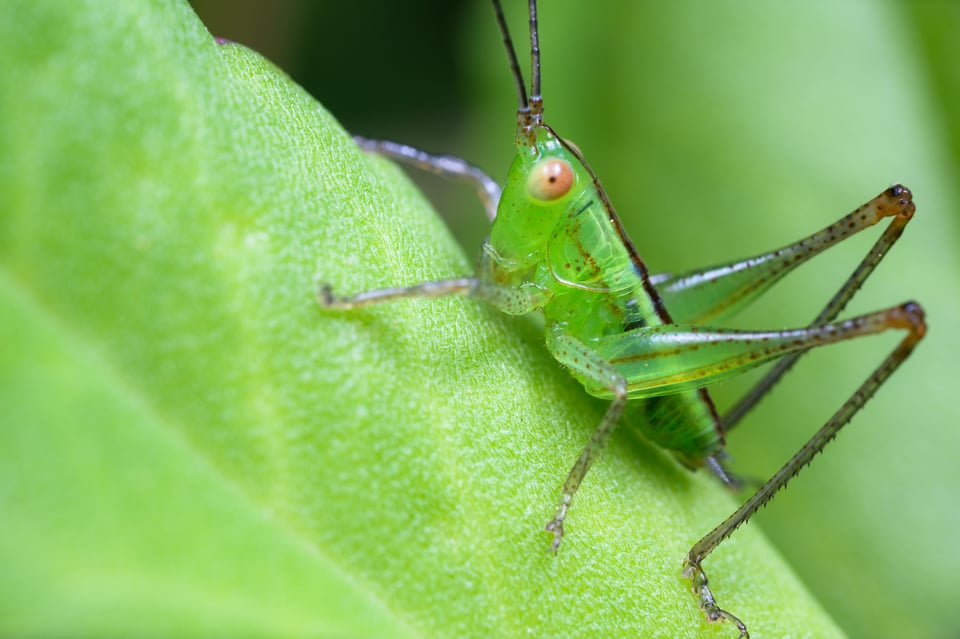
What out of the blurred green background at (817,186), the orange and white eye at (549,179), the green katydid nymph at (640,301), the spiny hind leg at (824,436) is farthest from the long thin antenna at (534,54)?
the spiny hind leg at (824,436)

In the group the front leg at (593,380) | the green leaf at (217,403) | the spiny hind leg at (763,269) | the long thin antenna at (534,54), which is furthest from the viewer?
the spiny hind leg at (763,269)


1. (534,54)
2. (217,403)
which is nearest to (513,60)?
(534,54)

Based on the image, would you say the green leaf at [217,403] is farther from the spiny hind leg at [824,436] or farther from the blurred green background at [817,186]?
the blurred green background at [817,186]

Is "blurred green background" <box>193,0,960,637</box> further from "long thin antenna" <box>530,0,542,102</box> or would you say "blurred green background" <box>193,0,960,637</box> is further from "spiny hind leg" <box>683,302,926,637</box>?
"long thin antenna" <box>530,0,542,102</box>

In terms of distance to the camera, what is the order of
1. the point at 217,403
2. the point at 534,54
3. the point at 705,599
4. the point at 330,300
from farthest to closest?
1. the point at 534,54
2. the point at 705,599
3. the point at 330,300
4. the point at 217,403

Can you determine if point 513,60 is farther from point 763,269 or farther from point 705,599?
point 705,599

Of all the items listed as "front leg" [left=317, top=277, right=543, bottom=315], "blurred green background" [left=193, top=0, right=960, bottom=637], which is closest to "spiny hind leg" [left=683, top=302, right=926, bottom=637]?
"blurred green background" [left=193, top=0, right=960, bottom=637]
